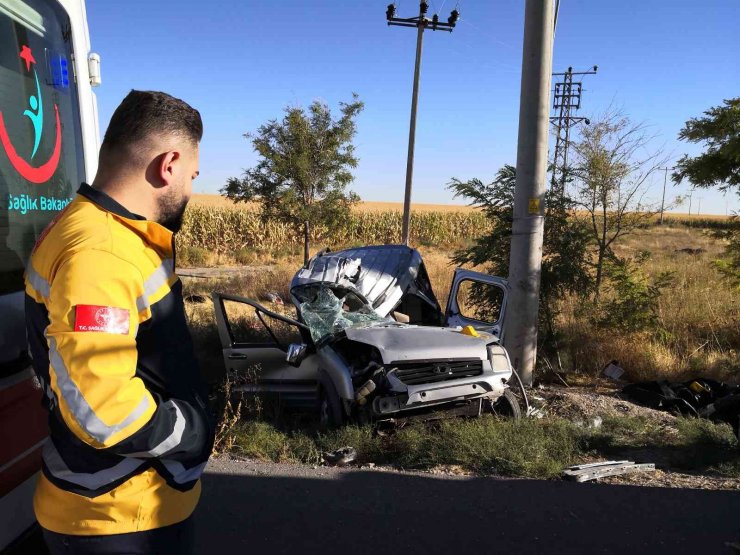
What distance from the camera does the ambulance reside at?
1997 millimetres

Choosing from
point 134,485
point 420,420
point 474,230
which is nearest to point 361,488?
point 420,420

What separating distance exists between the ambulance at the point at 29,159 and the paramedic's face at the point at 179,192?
81 centimetres

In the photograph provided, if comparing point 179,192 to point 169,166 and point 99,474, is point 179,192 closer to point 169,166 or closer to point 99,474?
point 169,166

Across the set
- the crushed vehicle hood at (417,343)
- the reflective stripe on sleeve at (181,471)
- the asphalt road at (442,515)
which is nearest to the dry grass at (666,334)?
the crushed vehicle hood at (417,343)

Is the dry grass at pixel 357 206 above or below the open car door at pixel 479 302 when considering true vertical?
above

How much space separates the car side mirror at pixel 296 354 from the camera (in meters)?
5.54

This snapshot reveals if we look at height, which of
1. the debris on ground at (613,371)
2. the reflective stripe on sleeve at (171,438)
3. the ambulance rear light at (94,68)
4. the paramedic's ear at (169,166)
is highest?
the ambulance rear light at (94,68)

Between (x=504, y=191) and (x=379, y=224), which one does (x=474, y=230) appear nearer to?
(x=379, y=224)

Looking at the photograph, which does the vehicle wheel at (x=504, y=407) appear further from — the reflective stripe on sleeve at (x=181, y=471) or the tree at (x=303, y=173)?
the tree at (x=303, y=173)

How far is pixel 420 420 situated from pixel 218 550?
7.27 ft

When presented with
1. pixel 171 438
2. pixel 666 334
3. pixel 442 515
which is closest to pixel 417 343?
pixel 442 515

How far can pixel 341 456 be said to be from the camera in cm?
473

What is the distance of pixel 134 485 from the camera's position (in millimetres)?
1567

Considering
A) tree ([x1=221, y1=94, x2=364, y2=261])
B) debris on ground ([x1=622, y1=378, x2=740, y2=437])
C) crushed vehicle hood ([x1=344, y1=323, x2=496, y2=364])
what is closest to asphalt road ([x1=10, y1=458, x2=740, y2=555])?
crushed vehicle hood ([x1=344, y1=323, x2=496, y2=364])
